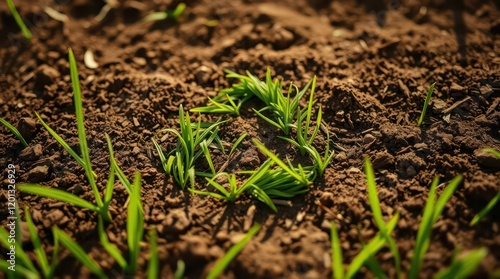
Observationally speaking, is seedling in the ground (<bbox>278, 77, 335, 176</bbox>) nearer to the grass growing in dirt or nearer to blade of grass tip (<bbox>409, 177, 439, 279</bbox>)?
the grass growing in dirt

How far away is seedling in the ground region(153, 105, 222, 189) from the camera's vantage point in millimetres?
1786

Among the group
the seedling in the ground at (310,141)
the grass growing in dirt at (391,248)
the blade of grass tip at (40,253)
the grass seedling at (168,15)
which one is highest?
the grass seedling at (168,15)

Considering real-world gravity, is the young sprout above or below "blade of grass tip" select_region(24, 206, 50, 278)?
above

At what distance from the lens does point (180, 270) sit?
4.53 feet

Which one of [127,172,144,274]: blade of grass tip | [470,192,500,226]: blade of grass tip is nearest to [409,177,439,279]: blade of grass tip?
[470,192,500,226]: blade of grass tip

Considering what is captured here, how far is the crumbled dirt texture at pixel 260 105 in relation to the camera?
1584 millimetres

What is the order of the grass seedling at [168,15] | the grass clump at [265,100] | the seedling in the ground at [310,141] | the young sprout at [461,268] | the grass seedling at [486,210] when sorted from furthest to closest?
the grass seedling at [168,15]
the grass clump at [265,100]
the seedling in the ground at [310,141]
the grass seedling at [486,210]
the young sprout at [461,268]

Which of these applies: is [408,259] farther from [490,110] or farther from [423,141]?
[490,110]

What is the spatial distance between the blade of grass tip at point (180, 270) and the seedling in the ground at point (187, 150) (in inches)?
14.2

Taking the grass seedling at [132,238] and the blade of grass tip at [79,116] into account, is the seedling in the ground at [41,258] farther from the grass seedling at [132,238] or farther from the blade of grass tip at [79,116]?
the blade of grass tip at [79,116]

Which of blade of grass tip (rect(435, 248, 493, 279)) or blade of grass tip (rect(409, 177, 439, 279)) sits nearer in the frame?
blade of grass tip (rect(435, 248, 493, 279))

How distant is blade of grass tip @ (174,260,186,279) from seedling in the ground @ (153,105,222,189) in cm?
36

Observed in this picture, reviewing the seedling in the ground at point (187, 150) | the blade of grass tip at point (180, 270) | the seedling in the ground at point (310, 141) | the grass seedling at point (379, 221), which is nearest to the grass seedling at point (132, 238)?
the blade of grass tip at point (180, 270)

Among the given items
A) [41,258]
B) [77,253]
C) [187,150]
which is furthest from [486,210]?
[41,258]
